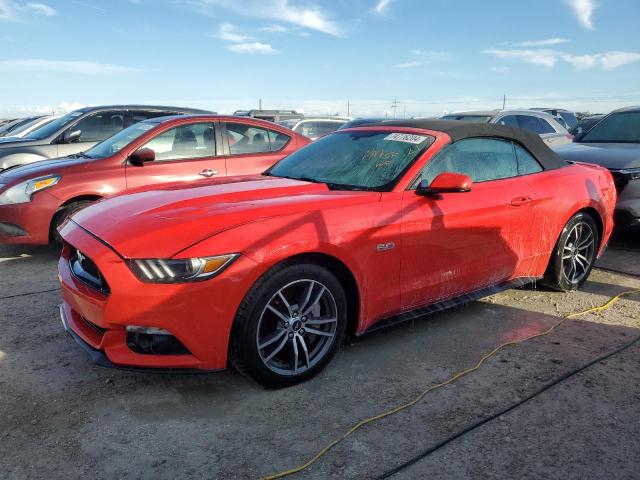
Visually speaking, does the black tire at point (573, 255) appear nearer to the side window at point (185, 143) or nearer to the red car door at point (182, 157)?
the red car door at point (182, 157)

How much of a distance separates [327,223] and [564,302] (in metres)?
2.55

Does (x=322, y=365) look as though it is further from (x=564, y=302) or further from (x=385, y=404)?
(x=564, y=302)

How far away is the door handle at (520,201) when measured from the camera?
382cm

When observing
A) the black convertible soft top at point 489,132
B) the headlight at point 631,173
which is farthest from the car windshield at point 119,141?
the headlight at point 631,173

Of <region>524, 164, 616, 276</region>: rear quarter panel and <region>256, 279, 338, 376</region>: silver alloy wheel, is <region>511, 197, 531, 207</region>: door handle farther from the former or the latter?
<region>256, 279, 338, 376</region>: silver alloy wheel

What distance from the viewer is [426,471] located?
2238mm

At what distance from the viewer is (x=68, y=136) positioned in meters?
7.79

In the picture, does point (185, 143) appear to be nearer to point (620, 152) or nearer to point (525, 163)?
point (525, 163)

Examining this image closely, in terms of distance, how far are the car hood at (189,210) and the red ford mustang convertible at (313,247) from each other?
12 millimetres

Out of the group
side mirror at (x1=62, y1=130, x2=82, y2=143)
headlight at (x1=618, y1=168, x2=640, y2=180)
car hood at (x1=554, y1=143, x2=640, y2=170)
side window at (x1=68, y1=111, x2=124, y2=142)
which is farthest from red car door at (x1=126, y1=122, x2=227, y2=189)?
headlight at (x1=618, y1=168, x2=640, y2=180)

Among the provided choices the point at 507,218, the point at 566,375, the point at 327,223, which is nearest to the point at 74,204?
the point at 327,223

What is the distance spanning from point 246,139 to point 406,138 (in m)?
3.08

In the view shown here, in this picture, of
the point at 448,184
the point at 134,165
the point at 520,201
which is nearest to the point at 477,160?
the point at 520,201

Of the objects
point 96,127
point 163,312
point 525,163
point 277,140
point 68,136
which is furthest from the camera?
point 96,127
